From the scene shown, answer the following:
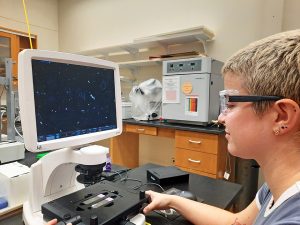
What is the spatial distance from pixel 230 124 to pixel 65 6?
4.60 metres

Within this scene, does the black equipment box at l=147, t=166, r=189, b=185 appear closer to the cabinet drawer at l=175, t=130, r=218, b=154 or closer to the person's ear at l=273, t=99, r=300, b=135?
the person's ear at l=273, t=99, r=300, b=135

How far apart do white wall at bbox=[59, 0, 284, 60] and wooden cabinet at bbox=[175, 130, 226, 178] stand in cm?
120

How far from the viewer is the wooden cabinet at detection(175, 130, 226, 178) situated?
2010mm

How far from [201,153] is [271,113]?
1616 millimetres

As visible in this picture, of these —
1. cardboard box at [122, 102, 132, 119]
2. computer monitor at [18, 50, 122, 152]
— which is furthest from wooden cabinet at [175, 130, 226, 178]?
computer monitor at [18, 50, 122, 152]

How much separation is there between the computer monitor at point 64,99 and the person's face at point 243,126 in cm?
44

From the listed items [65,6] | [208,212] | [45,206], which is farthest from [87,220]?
[65,6]

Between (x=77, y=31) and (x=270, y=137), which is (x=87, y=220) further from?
(x=77, y=31)

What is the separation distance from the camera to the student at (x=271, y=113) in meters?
0.49

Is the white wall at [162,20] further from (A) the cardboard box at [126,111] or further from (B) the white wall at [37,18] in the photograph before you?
(A) the cardboard box at [126,111]

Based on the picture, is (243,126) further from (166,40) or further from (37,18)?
(37,18)

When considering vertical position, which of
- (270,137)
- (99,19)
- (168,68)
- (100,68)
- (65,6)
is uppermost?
(65,6)

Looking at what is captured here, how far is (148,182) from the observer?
1.05m

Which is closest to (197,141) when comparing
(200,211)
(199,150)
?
(199,150)
